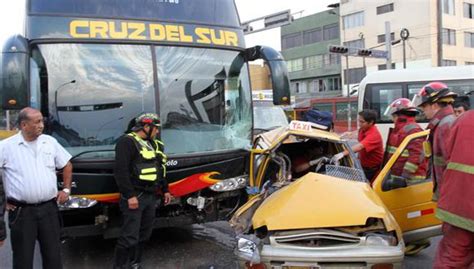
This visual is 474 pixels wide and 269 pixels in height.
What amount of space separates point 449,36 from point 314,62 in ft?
53.6

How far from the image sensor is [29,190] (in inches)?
170

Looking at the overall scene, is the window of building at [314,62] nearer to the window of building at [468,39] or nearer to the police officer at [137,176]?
the window of building at [468,39]

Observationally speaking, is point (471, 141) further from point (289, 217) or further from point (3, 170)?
point (3, 170)

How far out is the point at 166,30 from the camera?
5.73 meters

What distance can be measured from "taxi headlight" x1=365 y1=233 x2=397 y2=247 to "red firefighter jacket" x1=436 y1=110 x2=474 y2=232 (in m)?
0.54

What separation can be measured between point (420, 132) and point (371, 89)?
10567mm

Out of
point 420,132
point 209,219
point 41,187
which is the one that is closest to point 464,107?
point 420,132

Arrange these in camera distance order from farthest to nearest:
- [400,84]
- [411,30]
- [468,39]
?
1. [468,39]
2. [411,30]
3. [400,84]

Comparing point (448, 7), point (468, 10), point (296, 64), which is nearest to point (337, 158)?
point (448, 7)

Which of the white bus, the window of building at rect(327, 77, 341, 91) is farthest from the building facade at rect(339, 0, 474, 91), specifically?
the white bus

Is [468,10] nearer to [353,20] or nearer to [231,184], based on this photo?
[353,20]

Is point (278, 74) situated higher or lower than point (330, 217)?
higher

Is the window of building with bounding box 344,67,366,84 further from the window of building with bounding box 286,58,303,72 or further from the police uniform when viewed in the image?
the police uniform

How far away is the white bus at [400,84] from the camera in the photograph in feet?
46.6
